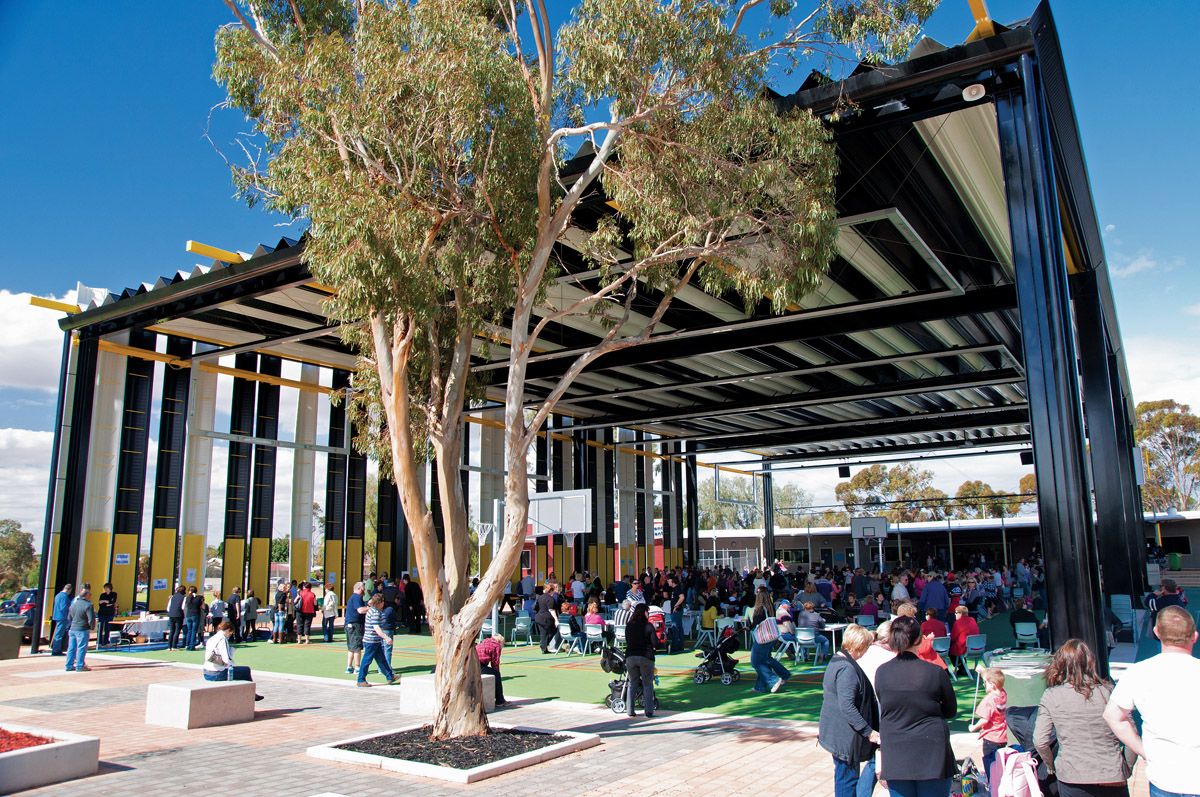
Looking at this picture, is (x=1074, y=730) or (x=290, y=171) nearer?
(x=1074, y=730)

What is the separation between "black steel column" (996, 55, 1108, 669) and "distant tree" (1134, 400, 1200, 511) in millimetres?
58194

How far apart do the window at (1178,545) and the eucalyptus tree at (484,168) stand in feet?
147

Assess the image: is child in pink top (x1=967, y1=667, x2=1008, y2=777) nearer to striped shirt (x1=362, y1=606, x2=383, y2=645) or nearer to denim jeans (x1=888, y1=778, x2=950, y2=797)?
denim jeans (x1=888, y1=778, x2=950, y2=797)

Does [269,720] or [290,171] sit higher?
[290,171]

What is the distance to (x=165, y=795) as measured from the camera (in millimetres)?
6539

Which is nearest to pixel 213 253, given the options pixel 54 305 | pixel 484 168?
pixel 54 305

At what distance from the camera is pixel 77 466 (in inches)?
712

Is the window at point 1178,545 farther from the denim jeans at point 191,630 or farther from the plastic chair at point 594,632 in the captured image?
the denim jeans at point 191,630

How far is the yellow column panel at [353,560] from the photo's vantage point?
2412 cm

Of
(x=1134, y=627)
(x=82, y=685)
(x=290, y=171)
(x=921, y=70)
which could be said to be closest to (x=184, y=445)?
(x=82, y=685)

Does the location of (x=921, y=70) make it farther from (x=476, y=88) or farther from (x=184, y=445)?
(x=184, y=445)

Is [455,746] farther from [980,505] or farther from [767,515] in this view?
[980,505]

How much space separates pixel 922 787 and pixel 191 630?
16.8 m

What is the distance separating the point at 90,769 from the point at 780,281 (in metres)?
7.77
